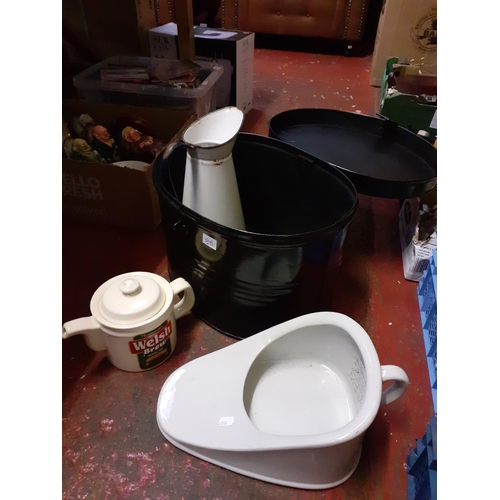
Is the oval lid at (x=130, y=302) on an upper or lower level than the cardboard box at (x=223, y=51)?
lower

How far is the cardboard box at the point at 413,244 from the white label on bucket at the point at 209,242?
0.46m

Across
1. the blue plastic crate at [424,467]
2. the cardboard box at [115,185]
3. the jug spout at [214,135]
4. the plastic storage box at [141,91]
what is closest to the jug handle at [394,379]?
the blue plastic crate at [424,467]

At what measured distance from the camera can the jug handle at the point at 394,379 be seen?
0.55 meters

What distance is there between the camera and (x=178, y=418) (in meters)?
0.61

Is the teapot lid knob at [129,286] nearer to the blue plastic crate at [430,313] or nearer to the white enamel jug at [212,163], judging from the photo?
the white enamel jug at [212,163]

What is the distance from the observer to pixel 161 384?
687 millimetres

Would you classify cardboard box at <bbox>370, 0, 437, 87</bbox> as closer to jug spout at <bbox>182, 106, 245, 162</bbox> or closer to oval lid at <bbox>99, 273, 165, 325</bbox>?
jug spout at <bbox>182, 106, 245, 162</bbox>

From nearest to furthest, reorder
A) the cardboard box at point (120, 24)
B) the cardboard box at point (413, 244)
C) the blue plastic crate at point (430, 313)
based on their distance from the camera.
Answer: the blue plastic crate at point (430, 313), the cardboard box at point (413, 244), the cardboard box at point (120, 24)

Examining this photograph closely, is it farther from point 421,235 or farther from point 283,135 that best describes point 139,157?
point 421,235

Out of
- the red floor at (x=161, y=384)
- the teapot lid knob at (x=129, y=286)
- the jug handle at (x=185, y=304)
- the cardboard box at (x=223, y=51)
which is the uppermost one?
the cardboard box at (x=223, y=51)

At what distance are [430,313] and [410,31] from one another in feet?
4.60

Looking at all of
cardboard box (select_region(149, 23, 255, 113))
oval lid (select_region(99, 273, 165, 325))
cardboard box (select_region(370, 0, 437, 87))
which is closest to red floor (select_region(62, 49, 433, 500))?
oval lid (select_region(99, 273, 165, 325))

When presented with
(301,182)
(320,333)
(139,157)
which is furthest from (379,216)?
(139,157)

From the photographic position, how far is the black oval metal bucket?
607mm
